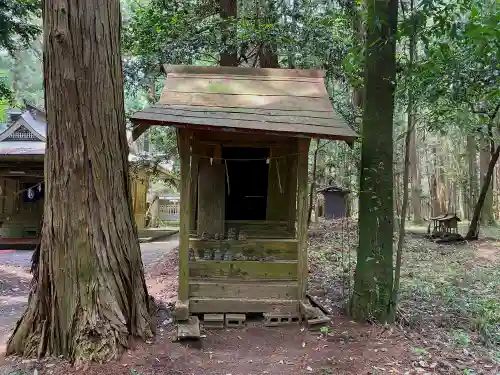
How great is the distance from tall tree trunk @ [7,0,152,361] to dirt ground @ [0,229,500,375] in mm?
313

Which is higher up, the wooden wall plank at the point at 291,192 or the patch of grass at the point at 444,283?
the wooden wall plank at the point at 291,192

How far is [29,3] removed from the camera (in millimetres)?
9805

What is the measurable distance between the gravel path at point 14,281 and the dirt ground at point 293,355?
1842mm

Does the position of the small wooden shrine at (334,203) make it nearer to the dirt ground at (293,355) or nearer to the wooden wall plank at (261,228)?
the wooden wall plank at (261,228)

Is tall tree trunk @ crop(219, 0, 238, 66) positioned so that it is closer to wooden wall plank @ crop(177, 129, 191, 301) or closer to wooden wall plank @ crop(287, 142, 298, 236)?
wooden wall plank @ crop(287, 142, 298, 236)

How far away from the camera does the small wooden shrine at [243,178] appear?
5917 millimetres

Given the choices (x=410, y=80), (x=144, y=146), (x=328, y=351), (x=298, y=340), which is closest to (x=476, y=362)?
(x=328, y=351)

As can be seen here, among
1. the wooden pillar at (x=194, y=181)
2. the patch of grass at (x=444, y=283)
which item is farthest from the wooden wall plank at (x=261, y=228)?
the patch of grass at (x=444, y=283)

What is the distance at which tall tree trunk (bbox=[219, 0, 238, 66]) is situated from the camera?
32.3ft

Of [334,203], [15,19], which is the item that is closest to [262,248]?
[15,19]

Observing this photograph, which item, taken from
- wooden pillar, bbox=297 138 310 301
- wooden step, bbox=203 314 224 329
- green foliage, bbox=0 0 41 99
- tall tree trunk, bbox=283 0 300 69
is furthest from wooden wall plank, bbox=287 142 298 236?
green foliage, bbox=0 0 41 99

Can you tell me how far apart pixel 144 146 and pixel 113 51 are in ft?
95.2

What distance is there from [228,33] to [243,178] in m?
3.73

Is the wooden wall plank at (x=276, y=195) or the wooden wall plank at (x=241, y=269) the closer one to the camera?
the wooden wall plank at (x=241, y=269)
